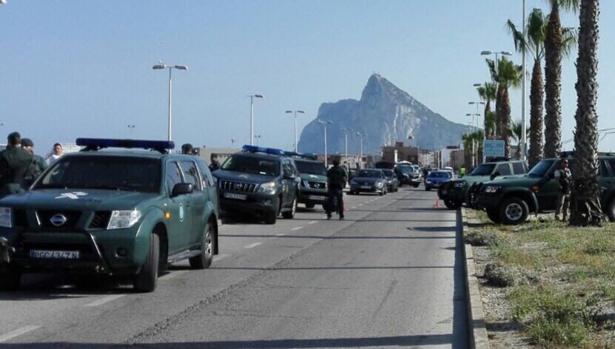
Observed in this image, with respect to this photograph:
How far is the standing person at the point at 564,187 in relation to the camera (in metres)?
24.1

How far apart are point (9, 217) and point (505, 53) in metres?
61.7

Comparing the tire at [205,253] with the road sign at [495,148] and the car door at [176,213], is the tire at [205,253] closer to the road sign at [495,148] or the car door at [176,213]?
the car door at [176,213]

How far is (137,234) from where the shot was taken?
35.8 ft

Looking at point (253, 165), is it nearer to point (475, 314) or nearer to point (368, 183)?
point (475, 314)

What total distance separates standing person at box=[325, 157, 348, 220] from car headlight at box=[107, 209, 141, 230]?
16.4 metres

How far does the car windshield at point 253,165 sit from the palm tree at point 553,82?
38.4 feet

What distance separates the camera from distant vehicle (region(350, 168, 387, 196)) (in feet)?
186

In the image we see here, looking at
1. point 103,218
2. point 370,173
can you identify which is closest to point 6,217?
point 103,218

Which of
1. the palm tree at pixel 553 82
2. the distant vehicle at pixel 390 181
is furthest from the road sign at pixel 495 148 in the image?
the palm tree at pixel 553 82

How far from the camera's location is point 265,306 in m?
10.8

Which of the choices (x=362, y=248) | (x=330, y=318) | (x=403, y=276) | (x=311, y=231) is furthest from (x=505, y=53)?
(x=330, y=318)

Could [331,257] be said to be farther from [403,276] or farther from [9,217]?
[9,217]

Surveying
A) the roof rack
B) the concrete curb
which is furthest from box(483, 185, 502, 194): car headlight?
the roof rack

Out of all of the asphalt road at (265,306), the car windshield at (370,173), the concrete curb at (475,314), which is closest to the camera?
the concrete curb at (475,314)
